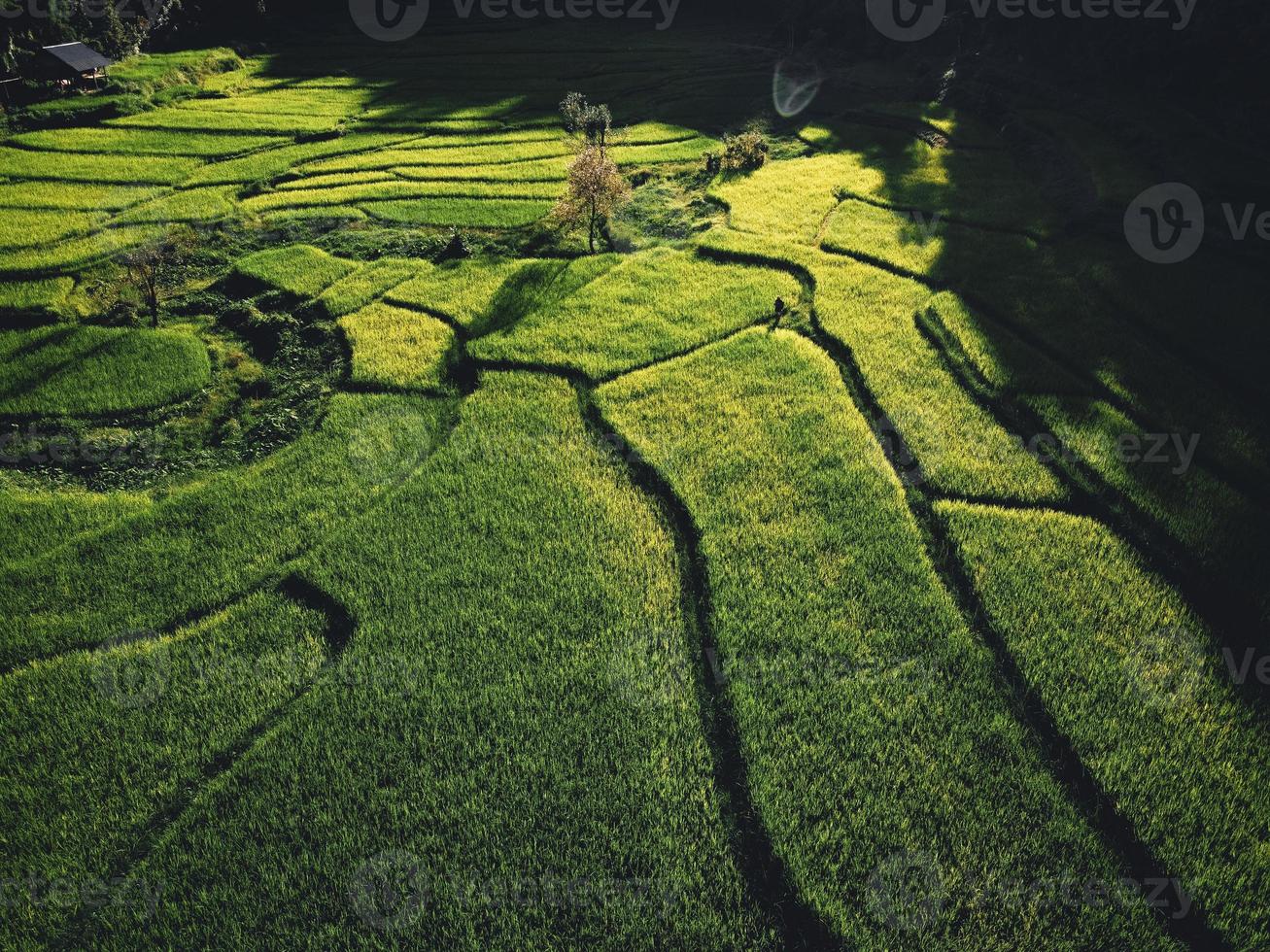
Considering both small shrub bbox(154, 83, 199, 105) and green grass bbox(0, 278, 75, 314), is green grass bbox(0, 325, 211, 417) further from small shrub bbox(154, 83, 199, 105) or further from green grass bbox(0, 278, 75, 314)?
small shrub bbox(154, 83, 199, 105)

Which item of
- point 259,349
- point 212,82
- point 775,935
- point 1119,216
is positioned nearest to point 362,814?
point 775,935

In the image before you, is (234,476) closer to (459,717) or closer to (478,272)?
(459,717)

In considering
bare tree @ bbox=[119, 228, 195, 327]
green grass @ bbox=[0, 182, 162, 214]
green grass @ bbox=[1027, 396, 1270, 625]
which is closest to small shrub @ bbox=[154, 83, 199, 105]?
green grass @ bbox=[0, 182, 162, 214]

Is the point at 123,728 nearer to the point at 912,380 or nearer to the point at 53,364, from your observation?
the point at 53,364

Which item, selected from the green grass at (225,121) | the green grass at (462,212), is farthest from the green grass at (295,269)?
the green grass at (225,121)

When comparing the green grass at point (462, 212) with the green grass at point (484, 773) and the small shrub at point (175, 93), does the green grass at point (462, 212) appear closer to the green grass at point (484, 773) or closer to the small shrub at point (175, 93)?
the green grass at point (484, 773)
